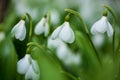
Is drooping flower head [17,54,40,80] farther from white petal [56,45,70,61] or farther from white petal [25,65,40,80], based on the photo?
white petal [56,45,70,61]

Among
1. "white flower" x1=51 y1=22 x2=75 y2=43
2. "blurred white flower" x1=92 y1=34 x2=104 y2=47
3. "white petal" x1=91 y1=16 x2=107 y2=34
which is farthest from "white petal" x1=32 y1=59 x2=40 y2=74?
"blurred white flower" x1=92 y1=34 x2=104 y2=47

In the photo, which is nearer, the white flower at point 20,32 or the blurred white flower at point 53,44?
the white flower at point 20,32

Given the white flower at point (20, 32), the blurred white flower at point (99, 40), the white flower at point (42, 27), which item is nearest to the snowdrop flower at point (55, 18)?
the blurred white flower at point (99, 40)

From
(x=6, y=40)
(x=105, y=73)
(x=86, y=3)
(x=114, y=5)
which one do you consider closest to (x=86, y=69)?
(x=105, y=73)

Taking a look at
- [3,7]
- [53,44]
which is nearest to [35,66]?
[53,44]

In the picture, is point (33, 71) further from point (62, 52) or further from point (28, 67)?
point (62, 52)

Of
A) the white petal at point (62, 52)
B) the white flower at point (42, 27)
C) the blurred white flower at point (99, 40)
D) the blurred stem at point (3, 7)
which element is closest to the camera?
the white flower at point (42, 27)

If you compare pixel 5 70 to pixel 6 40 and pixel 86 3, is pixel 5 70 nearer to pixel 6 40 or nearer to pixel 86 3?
pixel 6 40

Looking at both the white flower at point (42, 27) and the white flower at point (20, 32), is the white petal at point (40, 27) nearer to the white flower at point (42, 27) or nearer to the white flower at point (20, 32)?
the white flower at point (42, 27)
